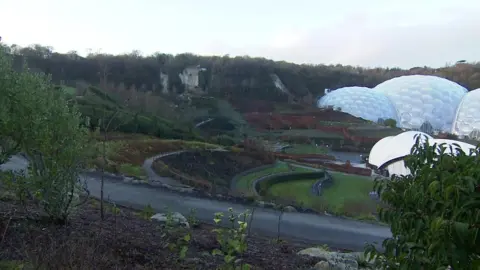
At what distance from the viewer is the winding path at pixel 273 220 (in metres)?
11.6

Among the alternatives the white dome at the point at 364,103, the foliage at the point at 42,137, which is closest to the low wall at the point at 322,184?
the foliage at the point at 42,137

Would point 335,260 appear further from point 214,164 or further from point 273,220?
point 214,164

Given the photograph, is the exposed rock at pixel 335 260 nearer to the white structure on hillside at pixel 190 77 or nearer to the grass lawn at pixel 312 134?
the grass lawn at pixel 312 134

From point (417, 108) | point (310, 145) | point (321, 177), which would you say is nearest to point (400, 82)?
point (417, 108)

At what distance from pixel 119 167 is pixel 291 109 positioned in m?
59.9

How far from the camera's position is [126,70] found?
8181 cm

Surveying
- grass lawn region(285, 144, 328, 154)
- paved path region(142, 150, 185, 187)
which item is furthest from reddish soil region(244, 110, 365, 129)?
paved path region(142, 150, 185, 187)

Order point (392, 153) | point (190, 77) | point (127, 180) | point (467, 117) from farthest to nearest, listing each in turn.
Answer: point (190, 77) < point (467, 117) < point (392, 153) < point (127, 180)

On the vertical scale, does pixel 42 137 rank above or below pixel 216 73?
below

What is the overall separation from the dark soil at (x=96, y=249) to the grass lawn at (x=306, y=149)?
112 ft

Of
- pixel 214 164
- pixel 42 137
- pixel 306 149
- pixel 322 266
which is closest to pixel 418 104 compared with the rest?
pixel 306 149

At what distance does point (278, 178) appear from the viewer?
24.6m

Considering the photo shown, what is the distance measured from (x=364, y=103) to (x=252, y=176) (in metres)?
55.7

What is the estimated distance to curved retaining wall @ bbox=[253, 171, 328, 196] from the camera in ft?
72.2
